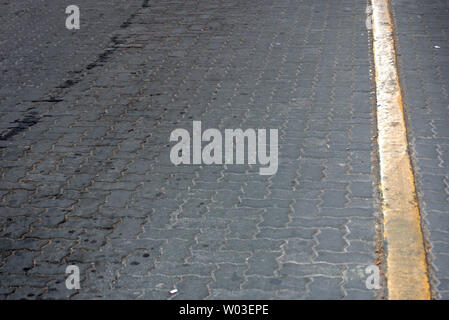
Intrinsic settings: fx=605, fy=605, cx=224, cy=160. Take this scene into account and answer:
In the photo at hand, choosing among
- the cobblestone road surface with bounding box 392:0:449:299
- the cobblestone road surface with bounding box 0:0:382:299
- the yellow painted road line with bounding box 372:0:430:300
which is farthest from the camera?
the cobblestone road surface with bounding box 392:0:449:299

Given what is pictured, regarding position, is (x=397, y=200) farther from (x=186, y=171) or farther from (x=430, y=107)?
(x=430, y=107)

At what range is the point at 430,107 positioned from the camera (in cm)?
682

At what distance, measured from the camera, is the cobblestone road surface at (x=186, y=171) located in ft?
14.2

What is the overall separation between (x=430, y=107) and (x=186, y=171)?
2.96 m

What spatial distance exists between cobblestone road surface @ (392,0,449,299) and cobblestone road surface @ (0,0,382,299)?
0.44 metres

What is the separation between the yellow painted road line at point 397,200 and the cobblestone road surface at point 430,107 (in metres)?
0.08

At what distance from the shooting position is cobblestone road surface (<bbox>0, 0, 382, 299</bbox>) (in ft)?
14.2

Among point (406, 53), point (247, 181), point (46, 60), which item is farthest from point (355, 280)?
point (46, 60)

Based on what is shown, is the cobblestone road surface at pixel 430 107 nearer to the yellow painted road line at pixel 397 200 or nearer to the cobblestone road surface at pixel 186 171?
the yellow painted road line at pixel 397 200

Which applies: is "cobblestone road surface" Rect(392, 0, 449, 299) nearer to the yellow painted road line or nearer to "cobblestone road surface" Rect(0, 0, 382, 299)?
the yellow painted road line

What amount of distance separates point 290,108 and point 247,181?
5.79ft

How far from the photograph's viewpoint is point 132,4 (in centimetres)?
1214

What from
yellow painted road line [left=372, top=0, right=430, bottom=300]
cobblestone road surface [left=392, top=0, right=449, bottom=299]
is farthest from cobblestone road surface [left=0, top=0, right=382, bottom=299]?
cobblestone road surface [left=392, top=0, right=449, bottom=299]
